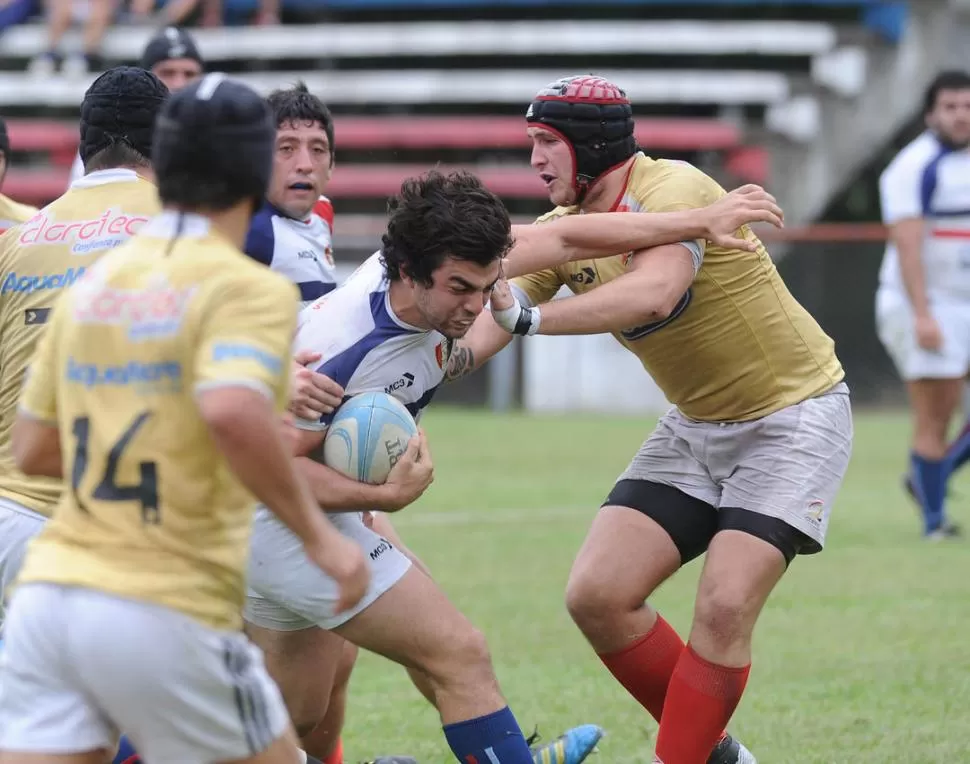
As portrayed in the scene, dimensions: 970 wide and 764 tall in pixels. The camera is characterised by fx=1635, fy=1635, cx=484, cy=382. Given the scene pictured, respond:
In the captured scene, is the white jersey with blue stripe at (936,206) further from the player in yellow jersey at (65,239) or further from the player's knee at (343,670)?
the player in yellow jersey at (65,239)

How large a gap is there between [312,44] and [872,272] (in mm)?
9906

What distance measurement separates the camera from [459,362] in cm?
483

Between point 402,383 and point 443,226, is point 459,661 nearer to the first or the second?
point 402,383

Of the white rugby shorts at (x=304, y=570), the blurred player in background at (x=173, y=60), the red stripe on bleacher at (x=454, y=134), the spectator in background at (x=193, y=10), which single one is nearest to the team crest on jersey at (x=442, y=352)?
the white rugby shorts at (x=304, y=570)

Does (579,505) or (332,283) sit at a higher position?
(332,283)

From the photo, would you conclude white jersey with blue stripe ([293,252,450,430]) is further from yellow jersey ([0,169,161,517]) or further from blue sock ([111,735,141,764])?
blue sock ([111,735,141,764])

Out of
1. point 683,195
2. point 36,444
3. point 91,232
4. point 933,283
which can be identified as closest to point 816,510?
point 683,195

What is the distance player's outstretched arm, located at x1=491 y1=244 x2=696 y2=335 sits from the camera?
4.70m

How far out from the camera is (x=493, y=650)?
23.1ft

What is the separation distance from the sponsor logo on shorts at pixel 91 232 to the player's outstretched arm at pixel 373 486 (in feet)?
2.60

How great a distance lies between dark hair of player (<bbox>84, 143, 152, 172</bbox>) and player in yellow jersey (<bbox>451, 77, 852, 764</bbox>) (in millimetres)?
1072

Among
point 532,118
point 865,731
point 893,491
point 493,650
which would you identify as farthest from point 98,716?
point 893,491

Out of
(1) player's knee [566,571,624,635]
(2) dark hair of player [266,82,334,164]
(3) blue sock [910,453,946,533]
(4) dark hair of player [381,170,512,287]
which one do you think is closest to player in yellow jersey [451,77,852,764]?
(1) player's knee [566,571,624,635]

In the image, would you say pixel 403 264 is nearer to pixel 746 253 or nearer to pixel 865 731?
pixel 746 253
